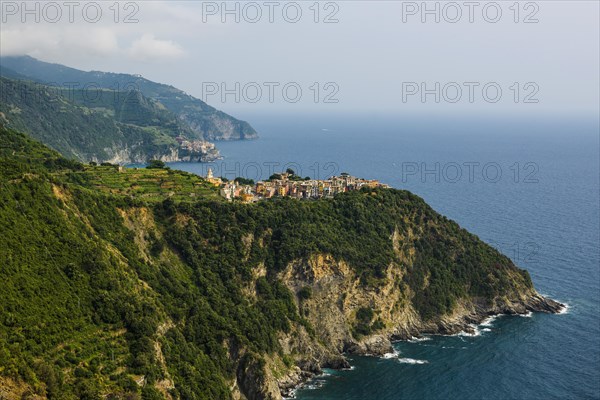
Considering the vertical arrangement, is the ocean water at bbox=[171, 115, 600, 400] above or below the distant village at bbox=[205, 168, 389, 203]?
below

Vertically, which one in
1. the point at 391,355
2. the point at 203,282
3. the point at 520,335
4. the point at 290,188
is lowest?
the point at 391,355

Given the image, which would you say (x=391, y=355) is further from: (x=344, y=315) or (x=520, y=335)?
(x=520, y=335)

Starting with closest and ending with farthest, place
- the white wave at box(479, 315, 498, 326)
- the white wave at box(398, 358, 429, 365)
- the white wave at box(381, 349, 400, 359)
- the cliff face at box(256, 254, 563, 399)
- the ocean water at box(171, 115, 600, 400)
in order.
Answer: the ocean water at box(171, 115, 600, 400) → the cliff face at box(256, 254, 563, 399) → the white wave at box(398, 358, 429, 365) → the white wave at box(381, 349, 400, 359) → the white wave at box(479, 315, 498, 326)

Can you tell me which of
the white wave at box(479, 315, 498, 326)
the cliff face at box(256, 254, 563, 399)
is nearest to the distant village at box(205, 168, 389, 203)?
the cliff face at box(256, 254, 563, 399)

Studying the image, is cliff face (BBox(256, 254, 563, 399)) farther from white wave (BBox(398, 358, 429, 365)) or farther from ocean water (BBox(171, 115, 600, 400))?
white wave (BBox(398, 358, 429, 365))

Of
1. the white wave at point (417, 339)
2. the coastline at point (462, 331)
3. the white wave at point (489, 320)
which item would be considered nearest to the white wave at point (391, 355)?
the coastline at point (462, 331)

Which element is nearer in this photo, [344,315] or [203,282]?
[203,282]

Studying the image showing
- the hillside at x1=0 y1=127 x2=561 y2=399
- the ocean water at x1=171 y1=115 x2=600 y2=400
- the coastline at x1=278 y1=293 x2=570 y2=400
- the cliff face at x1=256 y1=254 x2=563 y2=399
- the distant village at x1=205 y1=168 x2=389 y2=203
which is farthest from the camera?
the distant village at x1=205 y1=168 x2=389 y2=203

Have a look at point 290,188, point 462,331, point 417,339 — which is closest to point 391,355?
point 417,339

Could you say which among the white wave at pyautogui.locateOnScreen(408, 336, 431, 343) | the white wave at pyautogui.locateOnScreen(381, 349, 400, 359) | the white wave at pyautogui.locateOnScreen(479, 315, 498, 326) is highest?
the white wave at pyautogui.locateOnScreen(479, 315, 498, 326)
